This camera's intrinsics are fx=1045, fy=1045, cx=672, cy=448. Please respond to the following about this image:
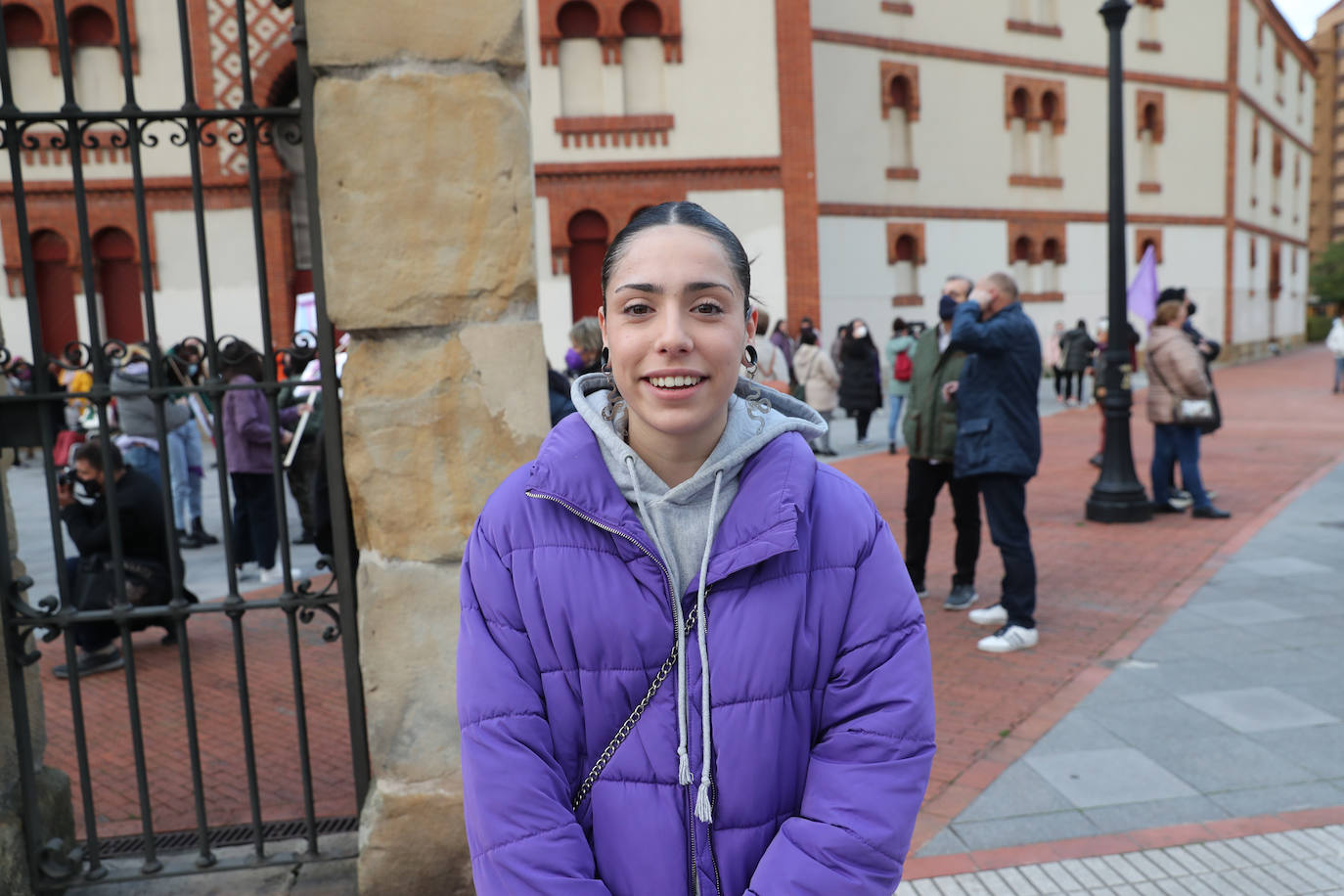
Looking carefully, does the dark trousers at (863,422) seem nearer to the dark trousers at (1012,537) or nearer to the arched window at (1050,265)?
the dark trousers at (1012,537)

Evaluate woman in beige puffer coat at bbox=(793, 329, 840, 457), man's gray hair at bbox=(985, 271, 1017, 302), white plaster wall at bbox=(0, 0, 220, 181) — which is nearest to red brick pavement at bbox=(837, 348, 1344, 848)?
woman in beige puffer coat at bbox=(793, 329, 840, 457)

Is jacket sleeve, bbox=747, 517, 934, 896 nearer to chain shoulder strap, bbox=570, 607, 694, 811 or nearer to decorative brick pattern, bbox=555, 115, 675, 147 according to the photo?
chain shoulder strap, bbox=570, 607, 694, 811

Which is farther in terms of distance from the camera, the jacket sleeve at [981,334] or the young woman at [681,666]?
the jacket sleeve at [981,334]

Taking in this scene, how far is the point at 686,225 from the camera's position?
1700mm

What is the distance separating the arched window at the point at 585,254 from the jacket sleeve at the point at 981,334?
16223 mm

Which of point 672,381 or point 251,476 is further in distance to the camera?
point 251,476

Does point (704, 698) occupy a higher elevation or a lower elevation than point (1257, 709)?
higher

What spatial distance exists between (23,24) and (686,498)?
22.9 metres

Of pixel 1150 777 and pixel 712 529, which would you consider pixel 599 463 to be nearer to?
pixel 712 529

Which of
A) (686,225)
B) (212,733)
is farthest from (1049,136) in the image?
(686,225)

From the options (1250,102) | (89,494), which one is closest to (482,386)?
(89,494)

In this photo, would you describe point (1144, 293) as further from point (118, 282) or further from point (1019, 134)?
point (1019, 134)

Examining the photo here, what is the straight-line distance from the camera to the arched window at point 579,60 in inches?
810

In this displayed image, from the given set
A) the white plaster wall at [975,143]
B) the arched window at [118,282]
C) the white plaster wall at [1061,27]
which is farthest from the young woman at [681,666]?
the white plaster wall at [1061,27]
